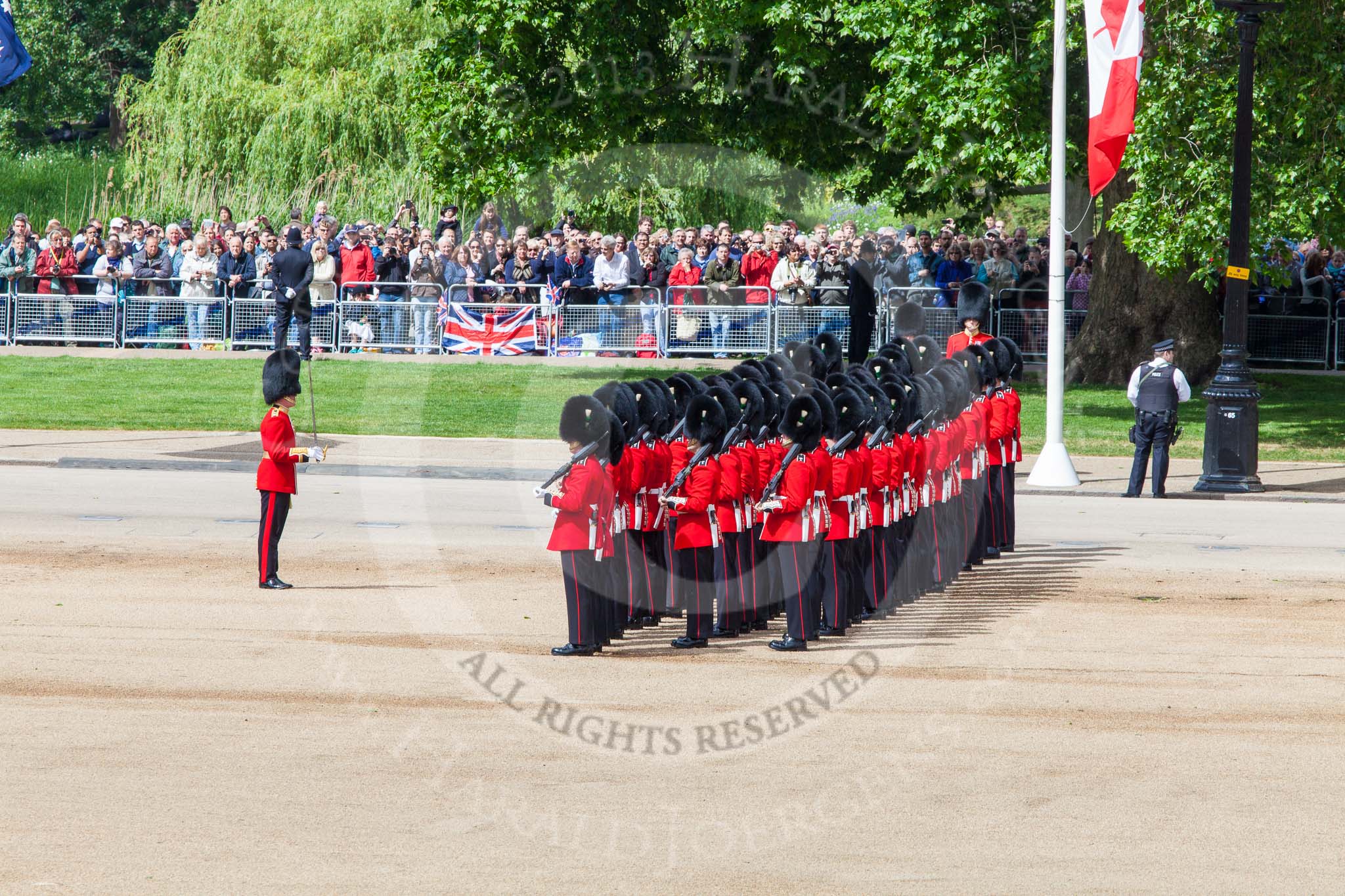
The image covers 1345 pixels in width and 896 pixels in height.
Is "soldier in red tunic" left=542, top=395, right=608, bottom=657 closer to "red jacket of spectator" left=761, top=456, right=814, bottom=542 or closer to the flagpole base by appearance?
"red jacket of spectator" left=761, top=456, right=814, bottom=542

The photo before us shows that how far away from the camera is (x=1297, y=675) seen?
33.4 feet

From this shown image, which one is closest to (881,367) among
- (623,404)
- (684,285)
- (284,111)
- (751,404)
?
(751,404)

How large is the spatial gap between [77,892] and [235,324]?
21.5 metres

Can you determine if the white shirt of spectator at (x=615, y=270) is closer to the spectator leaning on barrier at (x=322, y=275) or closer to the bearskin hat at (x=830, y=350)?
the spectator leaning on barrier at (x=322, y=275)

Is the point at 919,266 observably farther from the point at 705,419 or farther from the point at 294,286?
the point at 705,419

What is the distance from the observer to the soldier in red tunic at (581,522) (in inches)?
410

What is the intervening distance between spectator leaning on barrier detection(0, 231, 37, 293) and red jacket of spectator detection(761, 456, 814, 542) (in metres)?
19.8

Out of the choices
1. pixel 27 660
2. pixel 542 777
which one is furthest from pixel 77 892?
pixel 27 660

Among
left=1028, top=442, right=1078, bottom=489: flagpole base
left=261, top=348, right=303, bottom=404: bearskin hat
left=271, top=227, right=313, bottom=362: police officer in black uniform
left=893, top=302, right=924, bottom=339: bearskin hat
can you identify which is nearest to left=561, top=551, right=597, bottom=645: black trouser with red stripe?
left=261, top=348, right=303, bottom=404: bearskin hat

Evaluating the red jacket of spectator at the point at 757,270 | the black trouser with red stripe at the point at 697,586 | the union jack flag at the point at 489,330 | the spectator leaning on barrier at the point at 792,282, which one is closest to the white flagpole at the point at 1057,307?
the spectator leaning on barrier at the point at 792,282

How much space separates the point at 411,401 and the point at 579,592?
44.9 feet

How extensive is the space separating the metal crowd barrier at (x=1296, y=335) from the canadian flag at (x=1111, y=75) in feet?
30.2

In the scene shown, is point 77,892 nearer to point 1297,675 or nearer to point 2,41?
point 1297,675

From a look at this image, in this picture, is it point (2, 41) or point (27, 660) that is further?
point (2, 41)
